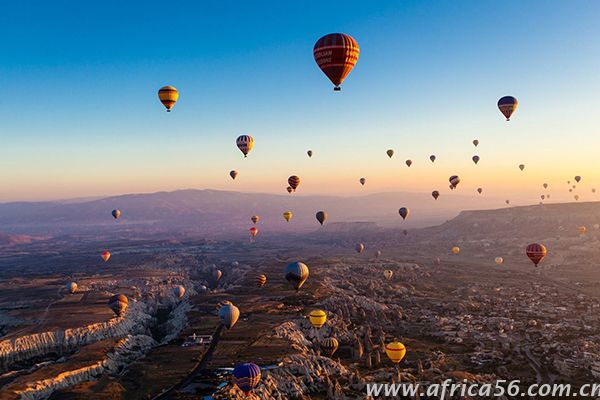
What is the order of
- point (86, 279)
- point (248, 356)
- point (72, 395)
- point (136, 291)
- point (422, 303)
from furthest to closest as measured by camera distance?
point (86, 279), point (136, 291), point (422, 303), point (248, 356), point (72, 395)

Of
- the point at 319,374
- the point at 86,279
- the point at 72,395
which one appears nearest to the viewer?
the point at 72,395

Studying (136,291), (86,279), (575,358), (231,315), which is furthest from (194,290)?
(575,358)

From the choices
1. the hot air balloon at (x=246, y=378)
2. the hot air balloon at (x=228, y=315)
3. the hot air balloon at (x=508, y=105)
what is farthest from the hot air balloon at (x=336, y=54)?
the hot air balloon at (x=228, y=315)

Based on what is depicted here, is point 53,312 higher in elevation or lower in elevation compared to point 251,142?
lower

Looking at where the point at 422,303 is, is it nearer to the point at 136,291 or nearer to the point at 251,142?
the point at 251,142

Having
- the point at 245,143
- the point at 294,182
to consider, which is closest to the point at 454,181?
the point at 294,182

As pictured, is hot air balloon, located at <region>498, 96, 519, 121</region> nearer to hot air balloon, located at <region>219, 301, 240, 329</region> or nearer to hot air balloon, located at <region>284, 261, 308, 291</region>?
hot air balloon, located at <region>284, 261, 308, 291</region>
